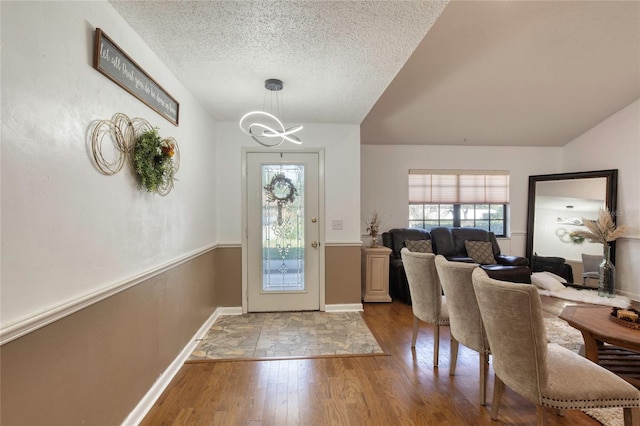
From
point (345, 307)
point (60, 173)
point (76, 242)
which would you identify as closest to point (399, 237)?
point (345, 307)

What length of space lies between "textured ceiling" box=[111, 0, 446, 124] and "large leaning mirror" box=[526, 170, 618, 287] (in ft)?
14.1

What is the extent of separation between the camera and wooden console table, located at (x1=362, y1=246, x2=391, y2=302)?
14.0ft

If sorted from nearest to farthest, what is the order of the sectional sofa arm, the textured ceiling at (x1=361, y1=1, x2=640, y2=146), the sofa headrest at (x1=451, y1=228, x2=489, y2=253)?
the textured ceiling at (x1=361, y1=1, x2=640, y2=146)
the sectional sofa arm
the sofa headrest at (x1=451, y1=228, x2=489, y2=253)

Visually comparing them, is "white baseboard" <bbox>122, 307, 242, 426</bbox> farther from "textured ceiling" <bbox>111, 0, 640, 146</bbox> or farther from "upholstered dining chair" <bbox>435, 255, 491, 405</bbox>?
"textured ceiling" <bbox>111, 0, 640, 146</bbox>

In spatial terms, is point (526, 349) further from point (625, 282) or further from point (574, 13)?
point (625, 282)

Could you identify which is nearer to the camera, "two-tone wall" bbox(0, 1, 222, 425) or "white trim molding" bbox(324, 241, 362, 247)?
"two-tone wall" bbox(0, 1, 222, 425)

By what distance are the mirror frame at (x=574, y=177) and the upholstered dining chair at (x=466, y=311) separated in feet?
13.8

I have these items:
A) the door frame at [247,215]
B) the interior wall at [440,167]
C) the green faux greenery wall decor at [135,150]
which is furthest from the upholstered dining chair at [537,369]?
the interior wall at [440,167]

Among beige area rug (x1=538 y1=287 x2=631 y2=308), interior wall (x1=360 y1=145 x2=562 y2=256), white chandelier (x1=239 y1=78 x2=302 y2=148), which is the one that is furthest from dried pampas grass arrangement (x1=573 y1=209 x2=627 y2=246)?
white chandelier (x1=239 y1=78 x2=302 y2=148)

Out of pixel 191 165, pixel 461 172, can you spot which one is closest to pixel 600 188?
pixel 461 172

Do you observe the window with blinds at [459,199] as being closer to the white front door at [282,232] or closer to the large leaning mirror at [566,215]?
the large leaning mirror at [566,215]

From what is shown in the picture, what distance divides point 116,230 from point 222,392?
1.41 m

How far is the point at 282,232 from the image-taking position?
392 cm

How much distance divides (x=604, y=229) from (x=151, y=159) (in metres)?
5.89
